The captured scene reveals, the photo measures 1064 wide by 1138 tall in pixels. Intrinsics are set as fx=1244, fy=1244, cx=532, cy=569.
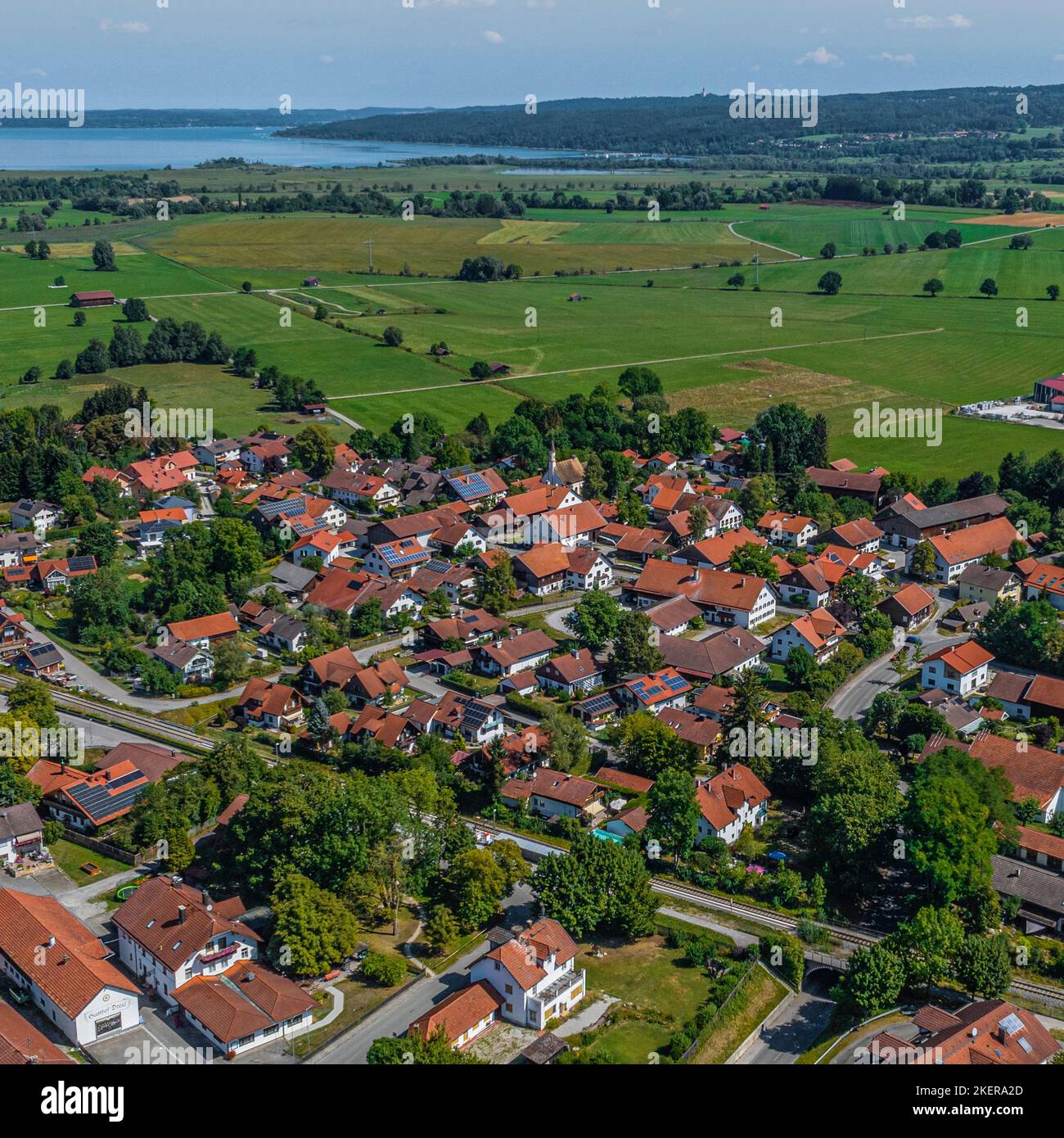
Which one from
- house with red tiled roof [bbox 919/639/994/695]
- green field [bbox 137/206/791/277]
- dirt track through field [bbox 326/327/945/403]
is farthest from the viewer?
green field [bbox 137/206/791/277]

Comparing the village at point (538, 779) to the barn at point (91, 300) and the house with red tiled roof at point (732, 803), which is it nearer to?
the house with red tiled roof at point (732, 803)

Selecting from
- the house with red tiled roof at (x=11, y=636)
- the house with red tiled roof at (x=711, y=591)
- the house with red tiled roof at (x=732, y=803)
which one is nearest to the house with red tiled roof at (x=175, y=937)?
the house with red tiled roof at (x=732, y=803)

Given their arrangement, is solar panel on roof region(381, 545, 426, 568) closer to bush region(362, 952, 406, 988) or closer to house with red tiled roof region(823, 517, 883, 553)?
house with red tiled roof region(823, 517, 883, 553)

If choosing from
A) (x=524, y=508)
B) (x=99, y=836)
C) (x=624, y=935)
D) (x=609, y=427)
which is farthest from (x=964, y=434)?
(x=99, y=836)

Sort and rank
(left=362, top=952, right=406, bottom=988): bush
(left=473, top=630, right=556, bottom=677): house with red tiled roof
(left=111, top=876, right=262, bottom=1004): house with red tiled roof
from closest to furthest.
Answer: (left=111, top=876, right=262, bottom=1004): house with red tiled roof → (left=362, top=952, right=406, bottom=988): bush → (left=473, top=630, right=556, bottom=677): house with red tiled roof

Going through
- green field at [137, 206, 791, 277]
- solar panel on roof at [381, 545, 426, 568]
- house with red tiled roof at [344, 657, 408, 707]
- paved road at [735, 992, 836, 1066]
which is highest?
green field at [137, 206, 791, 277]

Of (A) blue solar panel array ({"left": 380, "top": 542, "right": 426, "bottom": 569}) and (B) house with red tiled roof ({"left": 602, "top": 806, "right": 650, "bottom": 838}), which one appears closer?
(B) house with red tiled roof ({"left": 602, "top": 806, "right": 650, "bottom": 838})

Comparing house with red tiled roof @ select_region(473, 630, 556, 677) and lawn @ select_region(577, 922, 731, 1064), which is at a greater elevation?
house with red tiled roof @ select_region(473, 630, 556, 677)

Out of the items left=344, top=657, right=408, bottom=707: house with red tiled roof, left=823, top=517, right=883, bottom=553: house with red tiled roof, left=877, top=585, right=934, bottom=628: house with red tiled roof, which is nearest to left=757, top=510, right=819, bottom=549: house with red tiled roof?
left=823, top=517, right=883, bottom=553: house with red tiled roof
